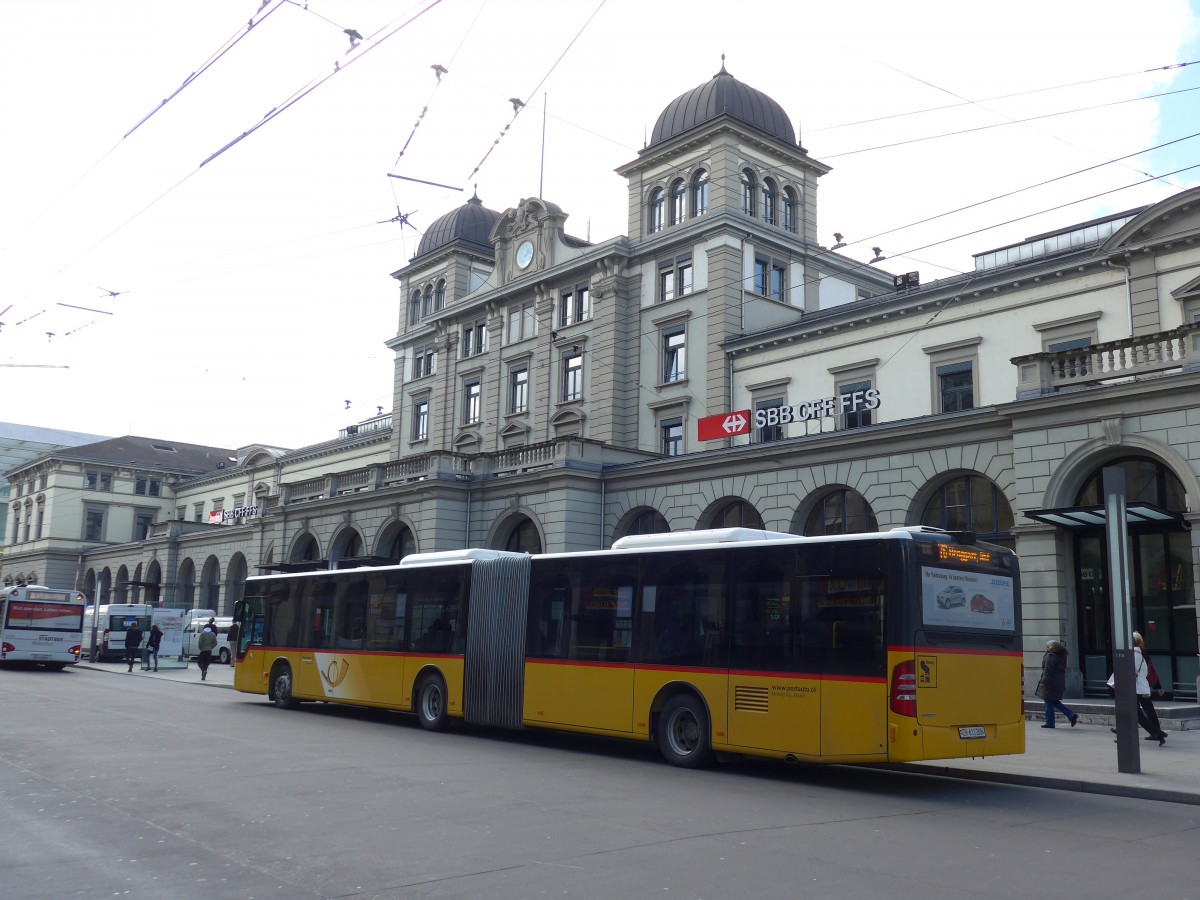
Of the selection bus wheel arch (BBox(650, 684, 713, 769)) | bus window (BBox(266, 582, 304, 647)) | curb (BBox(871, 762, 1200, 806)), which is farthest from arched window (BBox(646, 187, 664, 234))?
A: curb (BBox(871, 762, 1200, 806))

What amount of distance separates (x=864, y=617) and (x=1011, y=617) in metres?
2.37

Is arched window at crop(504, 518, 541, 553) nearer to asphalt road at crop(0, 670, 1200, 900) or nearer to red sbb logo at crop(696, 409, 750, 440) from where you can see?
red sbb logo at crop(696, 409, 750, 440)

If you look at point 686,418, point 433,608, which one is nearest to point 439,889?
point 433,608

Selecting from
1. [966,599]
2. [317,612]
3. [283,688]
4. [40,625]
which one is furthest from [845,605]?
[40,625]

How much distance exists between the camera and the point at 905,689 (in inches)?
508

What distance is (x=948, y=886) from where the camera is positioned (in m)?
7.92

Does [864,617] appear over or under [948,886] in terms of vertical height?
over

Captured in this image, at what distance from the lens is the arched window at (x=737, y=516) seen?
3303 centimetres

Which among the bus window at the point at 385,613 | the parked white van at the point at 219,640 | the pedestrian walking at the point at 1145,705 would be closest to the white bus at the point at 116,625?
the parked white van at the point at 219,640

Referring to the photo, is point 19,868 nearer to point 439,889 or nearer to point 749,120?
point 439,889

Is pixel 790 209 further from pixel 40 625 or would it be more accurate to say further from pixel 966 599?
pixel 966 599

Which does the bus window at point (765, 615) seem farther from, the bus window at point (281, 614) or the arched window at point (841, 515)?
the arched window at point (841, 515)

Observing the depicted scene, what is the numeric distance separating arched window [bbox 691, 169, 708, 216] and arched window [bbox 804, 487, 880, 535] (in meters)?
16.2

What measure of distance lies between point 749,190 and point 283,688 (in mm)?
27175
